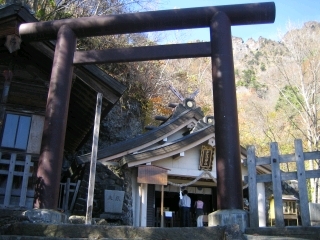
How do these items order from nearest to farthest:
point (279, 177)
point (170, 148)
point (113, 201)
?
point (279, 177) < point (113, 201) < point (170, 148)

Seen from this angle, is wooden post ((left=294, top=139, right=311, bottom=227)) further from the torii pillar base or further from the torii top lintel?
the torii top lintel

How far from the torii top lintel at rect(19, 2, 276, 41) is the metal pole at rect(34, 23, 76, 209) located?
0.32 metres

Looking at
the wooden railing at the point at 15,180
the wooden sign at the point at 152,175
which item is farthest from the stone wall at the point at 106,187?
the wooden railing at the point at 15,180

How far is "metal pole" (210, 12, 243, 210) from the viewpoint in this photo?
17.7 feet

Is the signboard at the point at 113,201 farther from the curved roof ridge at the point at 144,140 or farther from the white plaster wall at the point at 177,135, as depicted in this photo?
the white plaster wall at the point at 177,135

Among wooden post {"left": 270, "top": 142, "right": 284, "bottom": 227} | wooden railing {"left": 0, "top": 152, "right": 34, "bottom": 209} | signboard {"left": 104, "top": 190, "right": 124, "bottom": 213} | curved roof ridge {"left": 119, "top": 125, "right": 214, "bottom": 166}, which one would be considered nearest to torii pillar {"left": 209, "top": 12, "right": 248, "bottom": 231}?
wooden post {"left": 270, "top": 142, "right": 284, "bottom": 227}

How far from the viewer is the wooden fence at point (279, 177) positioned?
212 inches

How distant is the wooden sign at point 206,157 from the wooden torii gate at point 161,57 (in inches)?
261

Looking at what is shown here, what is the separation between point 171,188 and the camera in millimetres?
13453

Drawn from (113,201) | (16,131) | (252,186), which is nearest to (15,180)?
(16,131)

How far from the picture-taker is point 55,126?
6008 mm

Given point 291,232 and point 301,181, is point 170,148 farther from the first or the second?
point 291,232

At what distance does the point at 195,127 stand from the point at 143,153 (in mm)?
3436

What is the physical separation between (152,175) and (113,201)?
4.86ft
